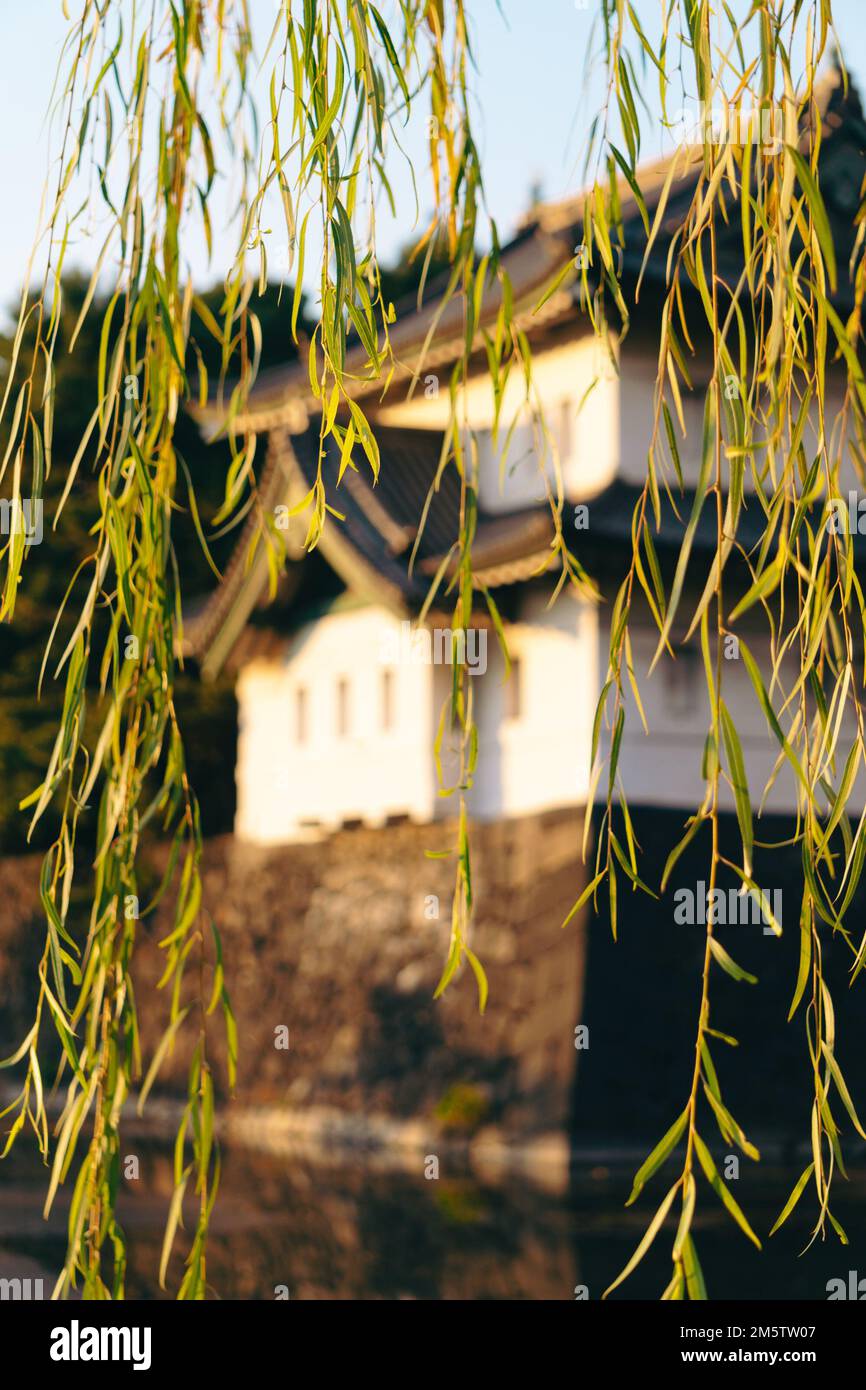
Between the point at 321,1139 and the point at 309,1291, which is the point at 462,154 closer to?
the point at 309,1291

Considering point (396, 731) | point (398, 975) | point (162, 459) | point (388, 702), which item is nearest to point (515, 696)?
point (396, 731)

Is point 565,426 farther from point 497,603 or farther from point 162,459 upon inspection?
point 162,459

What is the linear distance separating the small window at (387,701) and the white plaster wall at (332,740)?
0.04m

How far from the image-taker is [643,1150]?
1113cm

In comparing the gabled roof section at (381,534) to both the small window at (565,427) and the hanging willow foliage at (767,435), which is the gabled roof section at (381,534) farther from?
the hanging willow foliage at (767,435)

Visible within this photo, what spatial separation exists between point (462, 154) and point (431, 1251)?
21.2 feet

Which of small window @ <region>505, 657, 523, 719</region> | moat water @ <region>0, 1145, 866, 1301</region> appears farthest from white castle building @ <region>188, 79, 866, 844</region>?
moat water @ <region>0, 1145, 866, 1301</region>

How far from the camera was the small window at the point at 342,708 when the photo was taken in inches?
560

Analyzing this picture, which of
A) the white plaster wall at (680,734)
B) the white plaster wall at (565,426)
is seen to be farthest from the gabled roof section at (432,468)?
the white plaster wall at (680,734)

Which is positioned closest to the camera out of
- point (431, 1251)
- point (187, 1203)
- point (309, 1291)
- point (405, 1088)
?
point (309, 1291)

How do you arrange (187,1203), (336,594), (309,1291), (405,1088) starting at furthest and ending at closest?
(336,594) < (405,1088) < (187,1203) < (309,1291)

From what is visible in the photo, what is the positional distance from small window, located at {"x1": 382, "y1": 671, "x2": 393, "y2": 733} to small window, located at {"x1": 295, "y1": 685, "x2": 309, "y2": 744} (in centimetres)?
132
